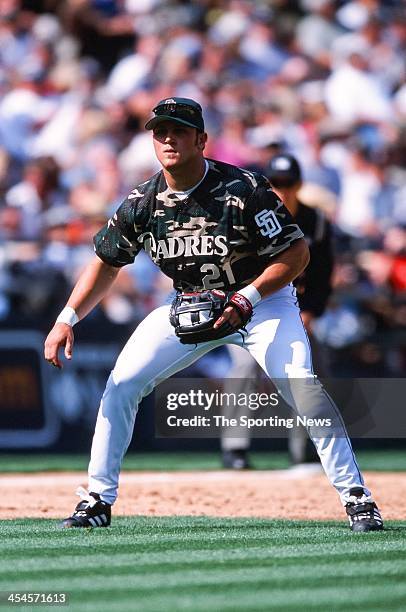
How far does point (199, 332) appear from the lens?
6188 millimetres

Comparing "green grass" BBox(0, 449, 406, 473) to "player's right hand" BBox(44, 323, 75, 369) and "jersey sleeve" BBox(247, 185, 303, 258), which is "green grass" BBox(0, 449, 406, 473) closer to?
"player's right hand" BBox(44, 323, 75, 369)

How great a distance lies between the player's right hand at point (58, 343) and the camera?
623cm

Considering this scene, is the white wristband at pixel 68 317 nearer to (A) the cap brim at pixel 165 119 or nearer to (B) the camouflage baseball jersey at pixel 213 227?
(B) the camouflage baseball jersey at pixel 213 227

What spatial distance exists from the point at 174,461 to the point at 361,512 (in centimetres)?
533

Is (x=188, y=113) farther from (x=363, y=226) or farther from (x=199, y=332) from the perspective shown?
(x=363, y=226)

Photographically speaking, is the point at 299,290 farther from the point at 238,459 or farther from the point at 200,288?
the point at 200,288

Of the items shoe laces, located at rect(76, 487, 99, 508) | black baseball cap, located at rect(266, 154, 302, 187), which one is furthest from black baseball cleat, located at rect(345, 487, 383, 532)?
black baseball cap, located at rect(266, 154, 302, 187)

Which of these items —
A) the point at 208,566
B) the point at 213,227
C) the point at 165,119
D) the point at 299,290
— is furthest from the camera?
the point at 299,290

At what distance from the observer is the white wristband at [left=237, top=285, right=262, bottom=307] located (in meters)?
6.11

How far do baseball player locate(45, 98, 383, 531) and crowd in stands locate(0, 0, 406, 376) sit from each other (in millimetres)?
4044

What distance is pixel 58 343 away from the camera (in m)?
6.26

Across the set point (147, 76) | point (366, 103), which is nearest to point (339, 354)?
point (366, 103)

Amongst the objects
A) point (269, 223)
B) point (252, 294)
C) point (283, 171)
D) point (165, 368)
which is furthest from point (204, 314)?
point (283, 171)

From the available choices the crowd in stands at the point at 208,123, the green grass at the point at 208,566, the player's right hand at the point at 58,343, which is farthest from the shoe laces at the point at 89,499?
the crowd in stands at the point at 208,123
